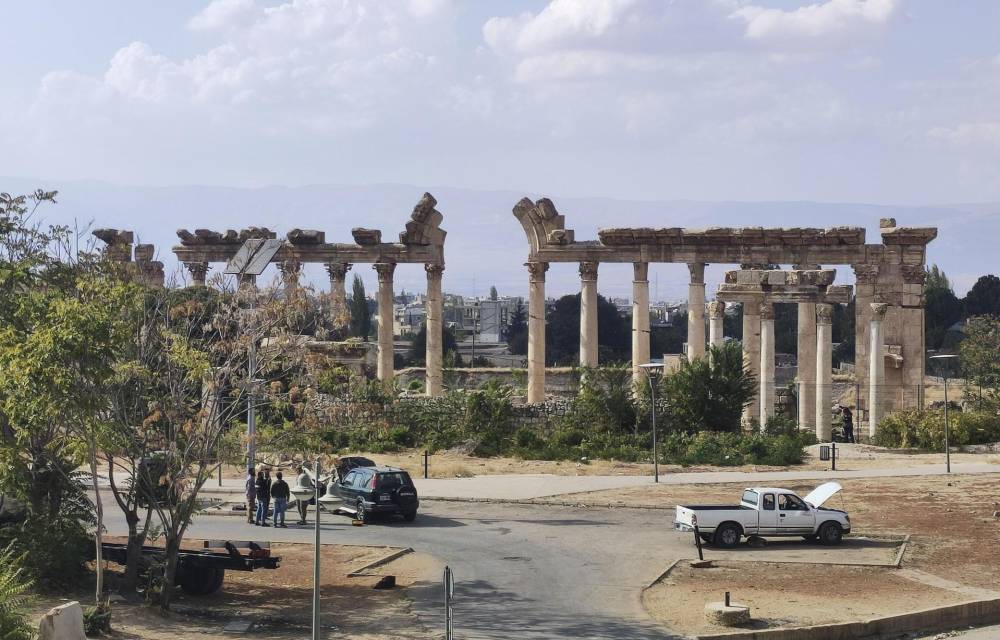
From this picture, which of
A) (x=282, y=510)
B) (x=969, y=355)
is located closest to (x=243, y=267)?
(x=282, y=510)

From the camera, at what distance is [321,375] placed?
28328 millimetres

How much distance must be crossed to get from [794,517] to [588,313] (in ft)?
81.1

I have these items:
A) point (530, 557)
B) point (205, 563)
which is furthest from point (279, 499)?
point (205, 563)

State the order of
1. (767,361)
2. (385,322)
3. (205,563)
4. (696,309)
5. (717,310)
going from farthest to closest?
(385,322) → (717,310) → (696,309) → (767,361) → (205,563)

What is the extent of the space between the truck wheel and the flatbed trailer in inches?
420

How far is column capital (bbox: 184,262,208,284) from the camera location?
61.3 metres

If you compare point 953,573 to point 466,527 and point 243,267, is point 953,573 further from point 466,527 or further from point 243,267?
point 243,267

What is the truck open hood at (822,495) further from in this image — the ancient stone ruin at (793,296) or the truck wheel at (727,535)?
the ancient stone ruin at (793,296)

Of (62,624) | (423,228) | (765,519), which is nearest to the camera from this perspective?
(62,624)

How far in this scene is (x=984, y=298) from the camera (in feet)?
→ 420

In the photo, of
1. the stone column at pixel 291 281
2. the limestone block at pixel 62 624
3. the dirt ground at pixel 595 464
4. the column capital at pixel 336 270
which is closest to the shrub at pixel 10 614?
the limestone block at pixel 62 624

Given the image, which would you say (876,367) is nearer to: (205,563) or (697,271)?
(697,271)

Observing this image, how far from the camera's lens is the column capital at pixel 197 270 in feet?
201

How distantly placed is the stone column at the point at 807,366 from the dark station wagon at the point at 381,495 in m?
21.9
